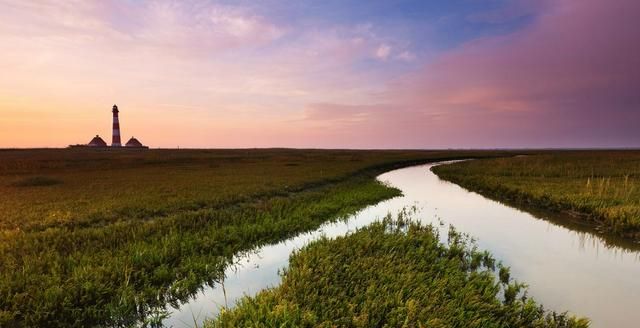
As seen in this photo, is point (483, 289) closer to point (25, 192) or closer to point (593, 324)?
point (593, 324)

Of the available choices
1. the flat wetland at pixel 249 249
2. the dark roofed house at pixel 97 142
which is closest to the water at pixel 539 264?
the flat wetland at pixel 249 249

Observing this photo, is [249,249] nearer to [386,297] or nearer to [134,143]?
[386,297]

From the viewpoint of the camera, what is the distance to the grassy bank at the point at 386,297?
592 cm

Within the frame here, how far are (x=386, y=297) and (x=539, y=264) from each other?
672 cm

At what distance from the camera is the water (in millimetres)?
7668

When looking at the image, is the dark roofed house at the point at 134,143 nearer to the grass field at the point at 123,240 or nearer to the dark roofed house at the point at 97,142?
the dark roofed house at the point at 97,142

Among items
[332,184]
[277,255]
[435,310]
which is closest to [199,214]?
[277,255]

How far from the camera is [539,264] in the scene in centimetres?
1050

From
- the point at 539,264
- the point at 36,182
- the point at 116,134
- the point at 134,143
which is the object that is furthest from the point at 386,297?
the point at 134,143

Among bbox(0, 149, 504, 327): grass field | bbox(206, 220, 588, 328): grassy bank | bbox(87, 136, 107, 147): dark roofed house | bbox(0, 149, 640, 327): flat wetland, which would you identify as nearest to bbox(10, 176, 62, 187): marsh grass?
bbox(0, 149, 504, 327): grass field

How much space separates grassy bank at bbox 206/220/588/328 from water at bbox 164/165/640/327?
0.97 meters

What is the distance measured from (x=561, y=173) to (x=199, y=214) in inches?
1337

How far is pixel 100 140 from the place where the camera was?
472 feet

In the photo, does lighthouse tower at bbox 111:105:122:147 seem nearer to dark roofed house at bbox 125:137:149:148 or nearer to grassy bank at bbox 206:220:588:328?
dark roofed house at bbox 125:137:149:148
